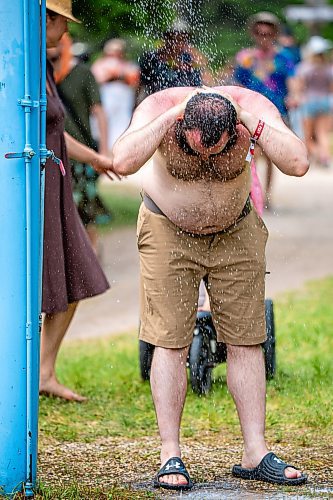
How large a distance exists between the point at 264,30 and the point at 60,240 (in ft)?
21.2

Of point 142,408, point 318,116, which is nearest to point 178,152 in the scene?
point 142,408

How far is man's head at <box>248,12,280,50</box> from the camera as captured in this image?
38.0 ft

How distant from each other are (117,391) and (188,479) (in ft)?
6.17

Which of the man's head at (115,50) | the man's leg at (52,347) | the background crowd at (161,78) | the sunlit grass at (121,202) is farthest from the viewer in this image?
the man's head at (115,50)

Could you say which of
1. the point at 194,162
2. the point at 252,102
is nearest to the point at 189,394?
the point at 194,162

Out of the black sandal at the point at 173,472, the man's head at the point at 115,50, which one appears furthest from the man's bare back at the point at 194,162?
the man's head at the point at 115,50

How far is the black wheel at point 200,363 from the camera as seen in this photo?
5930 millimetres

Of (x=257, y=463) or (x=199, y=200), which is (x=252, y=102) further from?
(x=257, y=463)

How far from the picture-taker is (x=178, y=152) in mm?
4422

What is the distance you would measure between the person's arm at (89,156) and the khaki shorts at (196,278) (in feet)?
3.62

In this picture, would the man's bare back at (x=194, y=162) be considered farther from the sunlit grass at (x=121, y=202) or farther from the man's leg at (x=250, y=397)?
the sunlit grass at (x=121, y=202)

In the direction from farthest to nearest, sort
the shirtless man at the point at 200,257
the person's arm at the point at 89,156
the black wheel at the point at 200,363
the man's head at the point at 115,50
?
the man's head at the point at 115,50, the black wheel at the point at 200,363, the person's arm at the point at 89,156, the shirtless man at the point at 200,257

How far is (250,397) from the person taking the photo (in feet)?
15.1

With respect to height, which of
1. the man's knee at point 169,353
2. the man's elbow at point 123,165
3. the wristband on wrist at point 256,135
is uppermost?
the wristband on wrist at point 256,135
